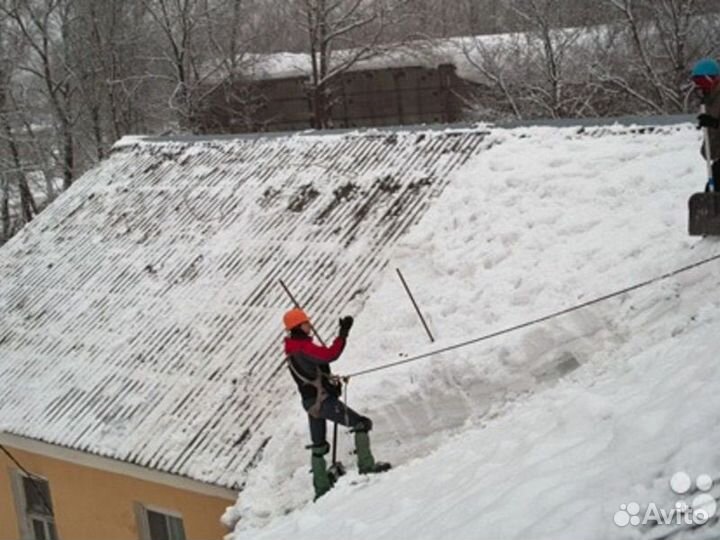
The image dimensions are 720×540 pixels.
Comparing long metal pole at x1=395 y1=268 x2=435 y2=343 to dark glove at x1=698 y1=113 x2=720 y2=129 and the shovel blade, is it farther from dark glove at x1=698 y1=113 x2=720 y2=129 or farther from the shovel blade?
dark glove at x1=698 y1=113 x2=720 y2=129

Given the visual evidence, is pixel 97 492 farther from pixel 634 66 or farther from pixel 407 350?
pixel 634 66

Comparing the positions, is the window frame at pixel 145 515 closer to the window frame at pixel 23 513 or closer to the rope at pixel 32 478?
the rope at pixel 32 478

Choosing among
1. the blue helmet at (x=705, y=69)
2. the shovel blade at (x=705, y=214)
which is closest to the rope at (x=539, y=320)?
the shovel blade at (x=705, y=214)

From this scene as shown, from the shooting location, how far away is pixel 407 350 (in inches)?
358

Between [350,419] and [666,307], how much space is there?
3.16 metres

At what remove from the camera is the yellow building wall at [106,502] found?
9.97 metres

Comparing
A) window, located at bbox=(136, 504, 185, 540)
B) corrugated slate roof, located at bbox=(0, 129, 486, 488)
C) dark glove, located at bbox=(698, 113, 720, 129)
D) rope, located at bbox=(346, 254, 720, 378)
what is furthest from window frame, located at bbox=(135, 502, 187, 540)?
dark glove, located at bbox=(698, 113, 720, 129)

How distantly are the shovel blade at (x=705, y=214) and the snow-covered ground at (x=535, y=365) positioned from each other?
0.16 meters

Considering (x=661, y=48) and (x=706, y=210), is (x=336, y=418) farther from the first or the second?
(x=661, y=48)

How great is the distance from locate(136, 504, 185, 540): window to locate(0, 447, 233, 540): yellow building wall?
9 cm

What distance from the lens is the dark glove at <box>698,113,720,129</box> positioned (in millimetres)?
7852

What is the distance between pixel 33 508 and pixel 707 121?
1066 cm

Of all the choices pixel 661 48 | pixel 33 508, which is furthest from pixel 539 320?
pixel 661 48

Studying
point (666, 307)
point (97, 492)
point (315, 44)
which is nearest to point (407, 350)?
point (666, 307)
